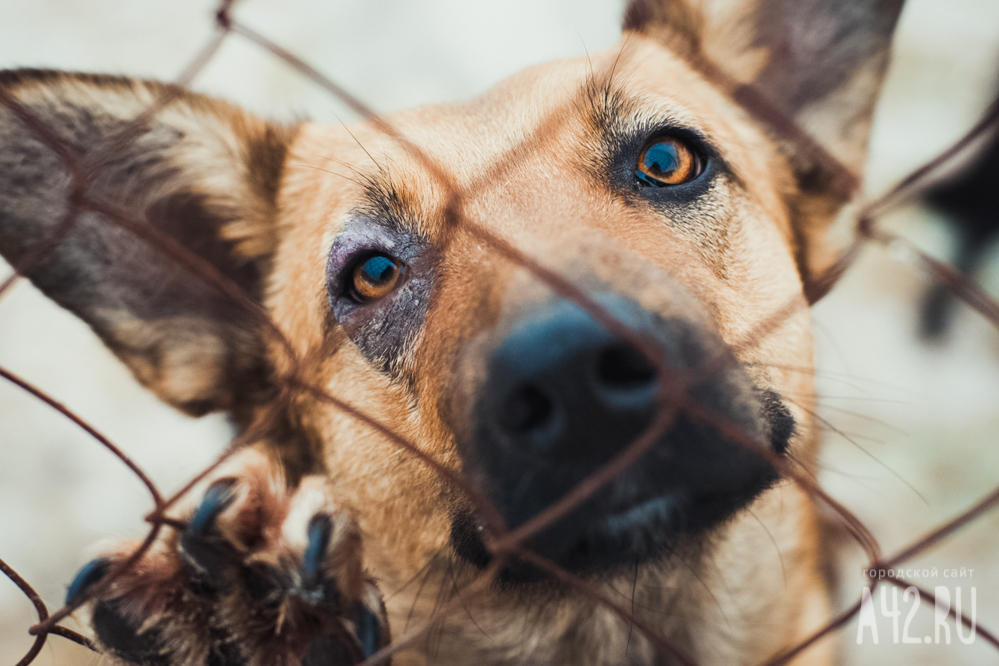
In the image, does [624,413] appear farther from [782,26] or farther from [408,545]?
[782,26]

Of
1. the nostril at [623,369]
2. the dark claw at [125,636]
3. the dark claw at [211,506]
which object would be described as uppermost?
the nostril at [623,369]

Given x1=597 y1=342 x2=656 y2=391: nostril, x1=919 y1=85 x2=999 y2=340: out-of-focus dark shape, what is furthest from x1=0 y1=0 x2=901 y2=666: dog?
x1=919 y1=85 x2=999 y2=340: out-of-focus dark shape

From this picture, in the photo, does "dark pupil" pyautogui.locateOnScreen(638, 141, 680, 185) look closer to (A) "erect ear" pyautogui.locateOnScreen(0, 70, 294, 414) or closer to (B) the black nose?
(B) the black nose

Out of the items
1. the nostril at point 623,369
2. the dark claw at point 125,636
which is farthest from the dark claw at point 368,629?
the nostril at point 623,369

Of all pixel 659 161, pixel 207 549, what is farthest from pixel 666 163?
pixel 207 549

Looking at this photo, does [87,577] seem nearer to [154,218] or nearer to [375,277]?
[375,277]

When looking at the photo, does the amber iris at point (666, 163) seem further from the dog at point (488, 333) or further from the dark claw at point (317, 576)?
the dark claw at point (317, 576)
